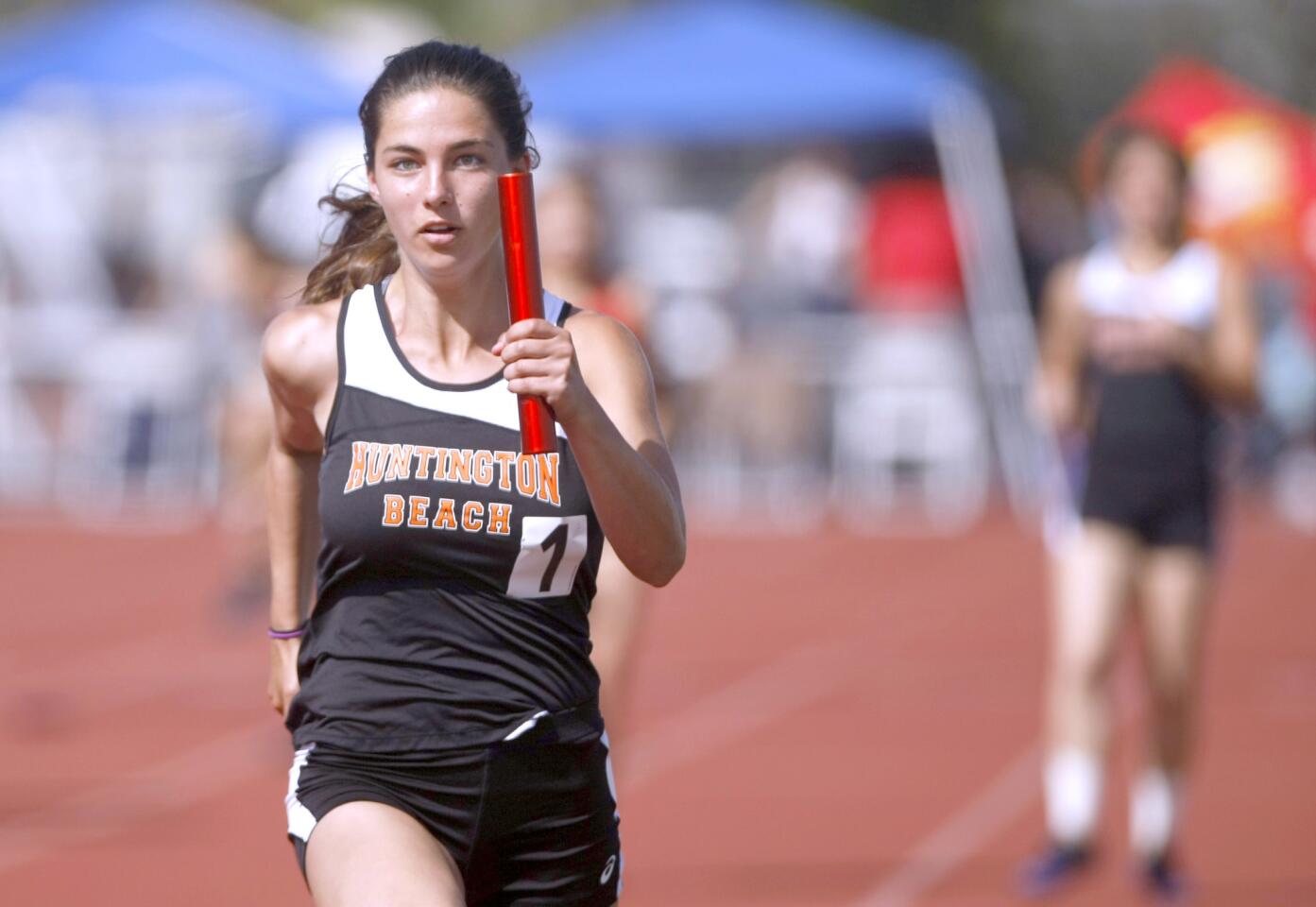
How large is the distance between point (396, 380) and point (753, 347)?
1611 cm

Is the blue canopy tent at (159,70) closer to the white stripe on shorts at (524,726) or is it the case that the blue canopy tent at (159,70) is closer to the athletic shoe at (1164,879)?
the athletic shoe at (1164,879)

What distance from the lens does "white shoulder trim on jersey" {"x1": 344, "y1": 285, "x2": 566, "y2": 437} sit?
3.43m

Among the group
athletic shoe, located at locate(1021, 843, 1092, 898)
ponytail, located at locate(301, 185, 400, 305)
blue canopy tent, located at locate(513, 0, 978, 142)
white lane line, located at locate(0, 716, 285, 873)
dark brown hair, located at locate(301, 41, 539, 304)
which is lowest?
athletic shoe, located at locate(1021, 843, 1092, 898)

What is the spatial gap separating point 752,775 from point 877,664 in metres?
3.05

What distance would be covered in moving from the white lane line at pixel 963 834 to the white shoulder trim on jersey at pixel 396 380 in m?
4.07

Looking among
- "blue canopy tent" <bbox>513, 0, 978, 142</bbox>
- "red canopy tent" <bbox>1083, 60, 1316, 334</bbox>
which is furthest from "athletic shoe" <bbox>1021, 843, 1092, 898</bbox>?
"red canopy tent" <bbox>1083, 60, 1316, 334</bbox>

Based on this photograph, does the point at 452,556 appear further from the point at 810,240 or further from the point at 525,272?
the point at 810,240

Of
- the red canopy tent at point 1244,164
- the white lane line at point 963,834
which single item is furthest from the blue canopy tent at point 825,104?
the white lane line at point 963,834

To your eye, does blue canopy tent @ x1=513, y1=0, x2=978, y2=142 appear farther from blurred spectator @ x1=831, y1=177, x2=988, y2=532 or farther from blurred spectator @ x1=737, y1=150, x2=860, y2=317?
blurred spectator @ x1=831, y1=177, x2=988, y2=532

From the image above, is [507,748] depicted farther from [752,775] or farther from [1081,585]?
[752,775]

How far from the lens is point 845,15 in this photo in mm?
32562

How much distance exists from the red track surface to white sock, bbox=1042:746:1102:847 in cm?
36

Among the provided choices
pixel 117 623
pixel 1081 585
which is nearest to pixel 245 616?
pixel 117 623

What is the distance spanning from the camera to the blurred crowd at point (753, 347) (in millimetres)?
19031
